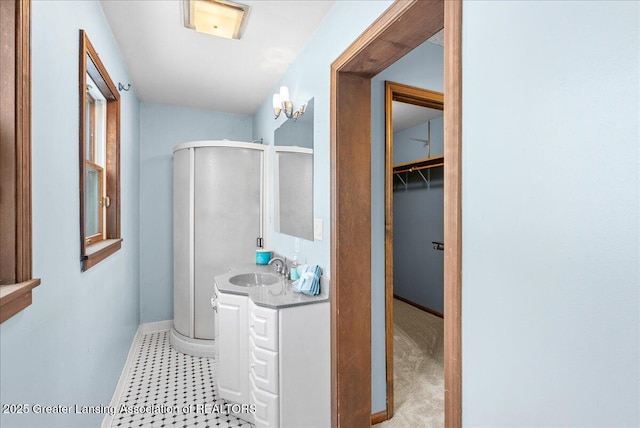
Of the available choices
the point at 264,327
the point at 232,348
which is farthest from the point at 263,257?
the point at 264,327

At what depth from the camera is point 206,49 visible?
215cm

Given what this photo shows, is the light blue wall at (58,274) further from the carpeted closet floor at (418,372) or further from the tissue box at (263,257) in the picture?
the carpeted closet floor at (418,372)

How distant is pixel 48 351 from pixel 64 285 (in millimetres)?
254

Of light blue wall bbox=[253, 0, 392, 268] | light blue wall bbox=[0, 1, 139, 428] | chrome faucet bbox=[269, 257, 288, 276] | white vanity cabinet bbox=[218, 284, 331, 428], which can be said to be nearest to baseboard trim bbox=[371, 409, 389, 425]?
white vanity cabinet bbox=[218, 284, 331, 428]

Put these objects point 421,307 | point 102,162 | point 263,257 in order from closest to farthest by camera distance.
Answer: point 102,162 < point 263,257 < point 421,307

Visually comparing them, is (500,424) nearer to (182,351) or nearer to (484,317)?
(484,317)

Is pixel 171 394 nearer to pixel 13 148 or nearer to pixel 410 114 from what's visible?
pixel 13 148

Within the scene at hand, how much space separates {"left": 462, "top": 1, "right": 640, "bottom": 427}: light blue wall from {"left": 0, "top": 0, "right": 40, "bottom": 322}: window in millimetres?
1269

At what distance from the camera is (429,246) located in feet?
12.8

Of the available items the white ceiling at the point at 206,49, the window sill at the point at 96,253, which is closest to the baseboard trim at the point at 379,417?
the window sill at the point at 96,253

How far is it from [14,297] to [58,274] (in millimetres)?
386

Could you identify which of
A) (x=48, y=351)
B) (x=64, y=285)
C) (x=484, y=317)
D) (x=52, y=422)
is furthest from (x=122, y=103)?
(x=484, y=317)

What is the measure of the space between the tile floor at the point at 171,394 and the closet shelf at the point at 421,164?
2987 mm

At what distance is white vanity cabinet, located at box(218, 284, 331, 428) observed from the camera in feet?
5.21
